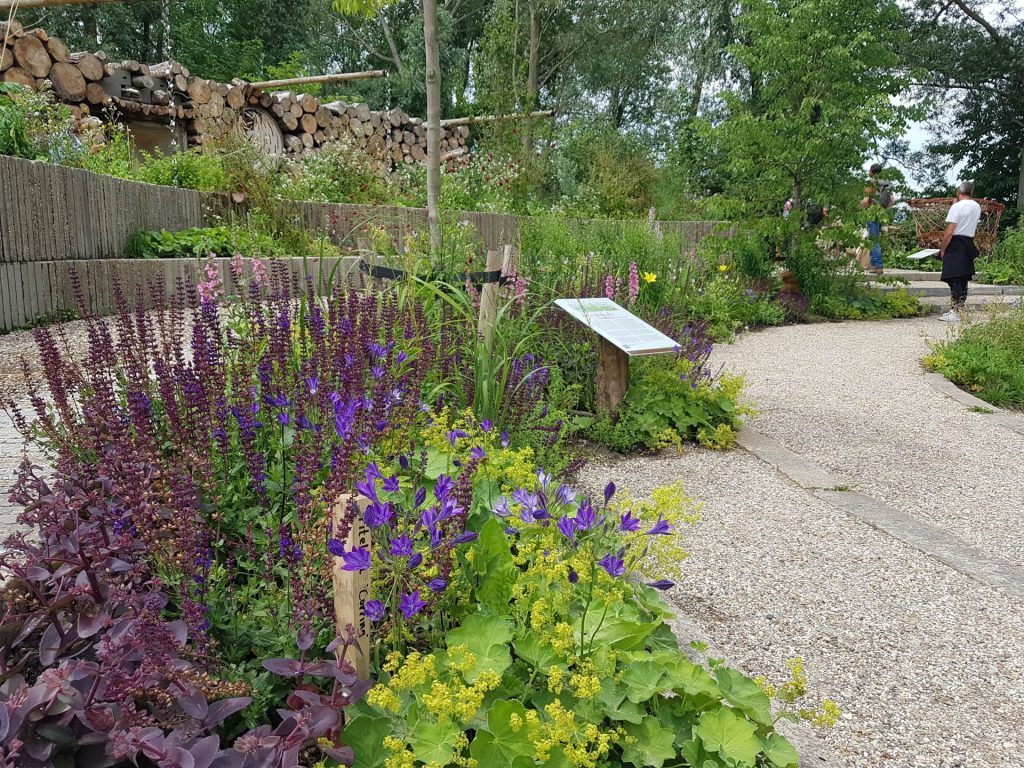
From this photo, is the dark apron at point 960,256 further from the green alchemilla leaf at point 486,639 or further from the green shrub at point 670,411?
the green alchemilla leaf at point 486,639

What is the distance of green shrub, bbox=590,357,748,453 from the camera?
Answer: 13.6 feet

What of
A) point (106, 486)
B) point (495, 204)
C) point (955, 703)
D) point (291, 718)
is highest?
point (495, 204)

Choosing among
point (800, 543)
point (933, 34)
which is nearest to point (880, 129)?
point (800, 543)

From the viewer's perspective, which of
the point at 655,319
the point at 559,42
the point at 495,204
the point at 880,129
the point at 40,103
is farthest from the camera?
the point at 559,42

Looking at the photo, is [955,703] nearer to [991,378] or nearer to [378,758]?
[378,758]

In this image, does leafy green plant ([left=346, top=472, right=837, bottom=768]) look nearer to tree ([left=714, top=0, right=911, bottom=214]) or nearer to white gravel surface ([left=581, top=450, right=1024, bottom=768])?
white gravel surface ([left=581, top=450, right=1024, bottom=768])

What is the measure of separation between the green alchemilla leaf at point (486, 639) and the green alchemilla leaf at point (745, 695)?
1.60ft

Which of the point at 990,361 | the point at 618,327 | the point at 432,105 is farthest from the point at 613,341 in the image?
the point at 990,361

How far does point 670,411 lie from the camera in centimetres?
435

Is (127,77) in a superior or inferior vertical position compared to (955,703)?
superior

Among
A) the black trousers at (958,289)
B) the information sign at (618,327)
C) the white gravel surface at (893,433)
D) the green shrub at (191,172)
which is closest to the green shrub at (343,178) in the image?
the green shrub at (191,172)

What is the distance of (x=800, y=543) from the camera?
3070mm

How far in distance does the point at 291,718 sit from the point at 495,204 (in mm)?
11917

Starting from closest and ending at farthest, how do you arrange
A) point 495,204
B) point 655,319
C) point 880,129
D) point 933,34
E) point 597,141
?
1. point 655,319
2. point 880,129
3. point 495,204
4. point 597,141
5. point 933,34
